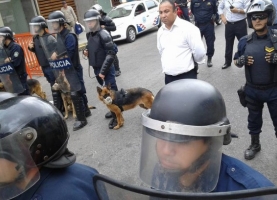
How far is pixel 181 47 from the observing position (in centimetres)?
382

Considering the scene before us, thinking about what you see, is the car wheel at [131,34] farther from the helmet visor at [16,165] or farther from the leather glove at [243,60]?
the helmet visor at [16,165]

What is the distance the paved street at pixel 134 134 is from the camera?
12.3ft

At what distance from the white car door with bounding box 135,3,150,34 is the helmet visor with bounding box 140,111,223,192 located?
37.8 ft

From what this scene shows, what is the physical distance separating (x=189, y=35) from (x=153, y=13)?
9.85m

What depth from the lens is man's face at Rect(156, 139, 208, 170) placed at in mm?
1206

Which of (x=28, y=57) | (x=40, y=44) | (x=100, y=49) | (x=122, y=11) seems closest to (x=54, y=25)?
(x=40, y=44)

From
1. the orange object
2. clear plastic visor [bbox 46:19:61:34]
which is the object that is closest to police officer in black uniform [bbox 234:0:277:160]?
clear plastic visor [bbox 46:19:61:34]

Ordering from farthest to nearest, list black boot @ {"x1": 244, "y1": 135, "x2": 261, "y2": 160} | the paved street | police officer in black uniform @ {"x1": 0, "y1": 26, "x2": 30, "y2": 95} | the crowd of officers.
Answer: police officer in black uniform @ {"x1": 0, "y1": 26, "x2": 30, "y2": 95}, the crowd of officers, the paved street, black boot @ {"x1": 244, "y1": 135, "x2": 261, "y2": 160}

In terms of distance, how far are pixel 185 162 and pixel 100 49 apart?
13.2ft

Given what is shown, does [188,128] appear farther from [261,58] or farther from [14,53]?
[14,53]

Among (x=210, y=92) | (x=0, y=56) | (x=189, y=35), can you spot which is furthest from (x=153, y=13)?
(x=210, y=92)

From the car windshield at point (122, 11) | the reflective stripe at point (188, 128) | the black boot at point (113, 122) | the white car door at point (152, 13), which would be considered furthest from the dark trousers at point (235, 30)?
the white car door at point (152, 13)

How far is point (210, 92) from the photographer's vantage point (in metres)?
1.40

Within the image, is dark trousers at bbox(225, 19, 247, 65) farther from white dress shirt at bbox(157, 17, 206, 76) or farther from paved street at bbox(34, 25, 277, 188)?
white dress shirt at bbox(157, 17, 206, 76)
